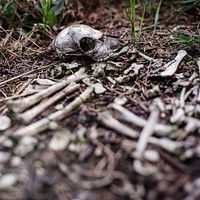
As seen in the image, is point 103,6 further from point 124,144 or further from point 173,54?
point 124,144

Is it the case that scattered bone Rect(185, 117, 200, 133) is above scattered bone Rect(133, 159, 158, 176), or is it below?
above

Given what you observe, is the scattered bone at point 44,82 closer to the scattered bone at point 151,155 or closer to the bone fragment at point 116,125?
the bone fragment at point 116,125

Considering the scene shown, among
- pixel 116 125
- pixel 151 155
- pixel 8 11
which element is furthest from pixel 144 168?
pixel 8 11

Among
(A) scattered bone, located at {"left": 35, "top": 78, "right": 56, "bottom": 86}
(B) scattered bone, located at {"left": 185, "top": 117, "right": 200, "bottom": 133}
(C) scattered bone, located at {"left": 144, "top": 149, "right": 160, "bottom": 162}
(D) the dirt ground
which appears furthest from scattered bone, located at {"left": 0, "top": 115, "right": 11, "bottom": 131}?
(B) scattered bone, located at {"left": 185, "top": 117, "right": 200, "bottom": 133}

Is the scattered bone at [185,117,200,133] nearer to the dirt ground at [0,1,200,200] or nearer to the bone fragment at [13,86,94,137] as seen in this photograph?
the dirt ground at [0,1,200,200]

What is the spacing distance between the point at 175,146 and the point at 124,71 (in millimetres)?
451

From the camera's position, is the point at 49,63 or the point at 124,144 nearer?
the point at 124,144

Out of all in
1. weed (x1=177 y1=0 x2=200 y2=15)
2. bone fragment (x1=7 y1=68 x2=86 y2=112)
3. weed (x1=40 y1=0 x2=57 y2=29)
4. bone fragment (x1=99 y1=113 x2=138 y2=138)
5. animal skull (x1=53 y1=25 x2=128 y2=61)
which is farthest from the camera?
weed (x1=177 y1=0 x2=200 y2=15)

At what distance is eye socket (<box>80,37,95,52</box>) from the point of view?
4.23 feet

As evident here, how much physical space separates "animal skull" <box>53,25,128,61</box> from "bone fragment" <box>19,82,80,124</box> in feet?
0.63

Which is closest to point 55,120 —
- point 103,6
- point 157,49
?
point 157,49

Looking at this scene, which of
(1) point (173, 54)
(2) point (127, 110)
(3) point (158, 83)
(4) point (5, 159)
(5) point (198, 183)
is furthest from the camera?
(1) point (173, 54)

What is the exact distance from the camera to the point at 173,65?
1.21 m

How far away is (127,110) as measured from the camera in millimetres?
1013
